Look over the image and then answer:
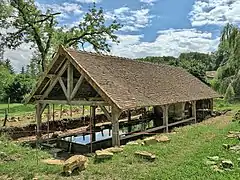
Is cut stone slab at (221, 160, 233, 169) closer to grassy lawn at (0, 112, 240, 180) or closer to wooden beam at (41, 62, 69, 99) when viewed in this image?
grassy lawn at (0, 112, 240, 180)

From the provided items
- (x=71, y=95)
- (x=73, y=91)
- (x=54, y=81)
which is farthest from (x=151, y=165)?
(x=54, y=81)

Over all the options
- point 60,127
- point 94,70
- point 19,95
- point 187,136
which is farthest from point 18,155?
point 19,95

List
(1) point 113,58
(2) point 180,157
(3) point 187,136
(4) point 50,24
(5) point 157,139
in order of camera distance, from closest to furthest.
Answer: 1. (2) point 180,157
2. (5) point 157,139
3. (3) point 187,136
4. (1) point 113,58
5. (4) point 50,24

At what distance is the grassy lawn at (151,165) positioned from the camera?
715cm

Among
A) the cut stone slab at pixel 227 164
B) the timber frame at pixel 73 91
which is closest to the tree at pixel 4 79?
the timber frame at pixel 73 91

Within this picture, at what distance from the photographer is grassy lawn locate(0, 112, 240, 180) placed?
7.15 meters

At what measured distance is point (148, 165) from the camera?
8.03 metres

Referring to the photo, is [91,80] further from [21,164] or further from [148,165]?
[148,165]

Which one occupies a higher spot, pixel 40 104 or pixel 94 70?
pixel 94 70

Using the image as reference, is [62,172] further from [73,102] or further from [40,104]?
[40,104]

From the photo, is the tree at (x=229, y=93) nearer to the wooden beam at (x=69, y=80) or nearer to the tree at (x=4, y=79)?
the wooden beam at (x=69, y=80)

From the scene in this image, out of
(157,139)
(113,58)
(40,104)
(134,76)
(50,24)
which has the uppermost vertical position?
(50,24)

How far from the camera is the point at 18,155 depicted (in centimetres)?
966

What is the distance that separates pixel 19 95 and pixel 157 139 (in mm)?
33046
